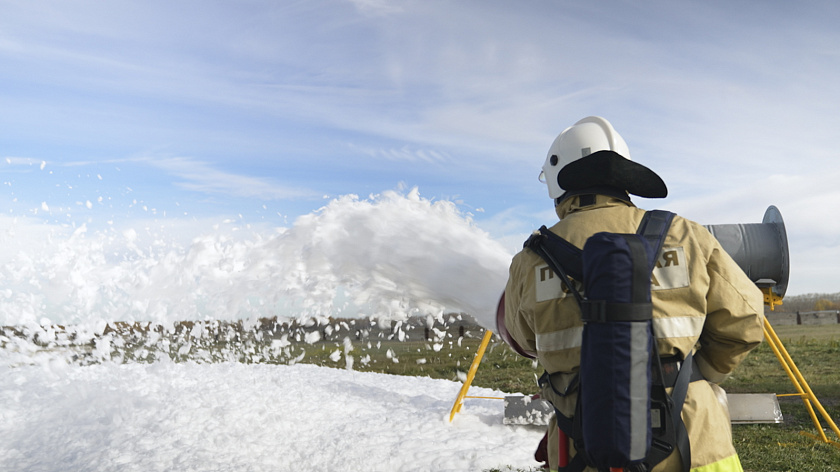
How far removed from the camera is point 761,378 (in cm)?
1406

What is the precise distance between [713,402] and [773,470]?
18.1 feet

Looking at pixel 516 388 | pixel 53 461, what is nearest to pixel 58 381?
pixel 53 461

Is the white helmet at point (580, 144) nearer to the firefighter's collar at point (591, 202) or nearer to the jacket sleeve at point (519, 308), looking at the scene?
the firefighter's collar at point (591, 202)

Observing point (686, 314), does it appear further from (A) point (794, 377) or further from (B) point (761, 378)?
(B) point (761, 378)

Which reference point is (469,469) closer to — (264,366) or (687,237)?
(687,237)

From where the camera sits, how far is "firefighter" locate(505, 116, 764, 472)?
2434 millimetres

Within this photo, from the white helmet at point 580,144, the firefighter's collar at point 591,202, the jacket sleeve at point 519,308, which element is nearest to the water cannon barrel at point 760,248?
the white helmet at point 580,144

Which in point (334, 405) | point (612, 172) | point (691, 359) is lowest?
point (334, 405)

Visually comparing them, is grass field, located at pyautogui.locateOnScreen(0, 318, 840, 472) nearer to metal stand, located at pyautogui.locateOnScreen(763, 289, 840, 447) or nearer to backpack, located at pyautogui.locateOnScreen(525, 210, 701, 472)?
metal stand, located at pyautogui.locateOnScreen(763, 289, 840, 447)

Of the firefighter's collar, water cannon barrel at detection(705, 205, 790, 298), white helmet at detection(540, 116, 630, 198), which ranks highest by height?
white helmet at detection(540, 116, 630, 198)

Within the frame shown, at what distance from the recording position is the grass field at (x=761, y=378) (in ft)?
24.4

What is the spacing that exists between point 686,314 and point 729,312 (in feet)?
0.65

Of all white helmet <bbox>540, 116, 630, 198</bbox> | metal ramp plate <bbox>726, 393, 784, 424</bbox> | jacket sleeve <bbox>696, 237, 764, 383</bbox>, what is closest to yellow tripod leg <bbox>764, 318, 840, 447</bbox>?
metal ramp plate <bbox>726, 393, 784, 424</bbox>

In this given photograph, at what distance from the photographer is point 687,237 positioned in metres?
2.49
